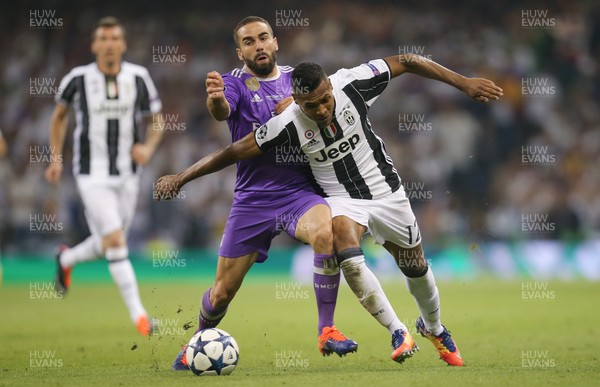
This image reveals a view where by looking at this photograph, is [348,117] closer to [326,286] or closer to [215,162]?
[215,162]

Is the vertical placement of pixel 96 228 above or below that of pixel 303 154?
below

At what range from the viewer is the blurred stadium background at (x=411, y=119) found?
60.1ft

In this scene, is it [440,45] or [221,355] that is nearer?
[221,355]

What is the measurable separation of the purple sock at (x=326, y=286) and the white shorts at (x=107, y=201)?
3.60m

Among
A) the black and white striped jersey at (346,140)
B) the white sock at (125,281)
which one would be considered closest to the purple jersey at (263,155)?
the black and white striped jersey at (346,140)

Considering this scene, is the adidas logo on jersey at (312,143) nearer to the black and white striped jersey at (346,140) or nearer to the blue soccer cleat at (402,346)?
the black and white striped jersey at (346,140)

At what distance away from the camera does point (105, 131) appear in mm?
10188

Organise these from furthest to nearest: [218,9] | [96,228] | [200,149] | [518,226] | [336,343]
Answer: [218,9], [200,149], [518,226], [96,228], [336,343]

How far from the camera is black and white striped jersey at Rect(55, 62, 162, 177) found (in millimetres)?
10055

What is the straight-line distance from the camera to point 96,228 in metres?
9.88

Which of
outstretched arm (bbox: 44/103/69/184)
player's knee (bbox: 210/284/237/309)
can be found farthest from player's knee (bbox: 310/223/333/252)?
outstretched arm (bbox: 44/103/69/184)

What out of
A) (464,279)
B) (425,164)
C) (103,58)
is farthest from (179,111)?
(103,58)

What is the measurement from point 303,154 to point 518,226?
12.0 m

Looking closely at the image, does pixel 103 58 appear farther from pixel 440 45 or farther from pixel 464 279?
pixel 440 45
